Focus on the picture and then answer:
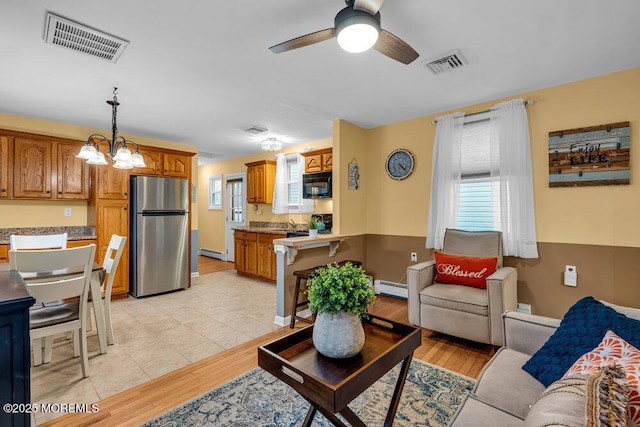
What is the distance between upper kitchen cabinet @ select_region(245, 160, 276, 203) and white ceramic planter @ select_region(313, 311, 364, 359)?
4.73 m

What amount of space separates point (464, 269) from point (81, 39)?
3827mm

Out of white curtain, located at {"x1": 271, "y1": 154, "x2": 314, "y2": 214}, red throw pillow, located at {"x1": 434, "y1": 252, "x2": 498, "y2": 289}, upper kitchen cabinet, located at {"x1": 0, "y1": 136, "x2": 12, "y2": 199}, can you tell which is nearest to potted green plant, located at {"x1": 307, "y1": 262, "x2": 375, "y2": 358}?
red throw pillow, located at {"x1": 434, "y1": 252, "x2": 498, "y2": 289}

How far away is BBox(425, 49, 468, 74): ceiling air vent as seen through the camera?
249 centimetres

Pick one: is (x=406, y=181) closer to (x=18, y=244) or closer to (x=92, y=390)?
(x=92, y=390)

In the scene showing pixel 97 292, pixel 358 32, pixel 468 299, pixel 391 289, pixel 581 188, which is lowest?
pixel 391 289

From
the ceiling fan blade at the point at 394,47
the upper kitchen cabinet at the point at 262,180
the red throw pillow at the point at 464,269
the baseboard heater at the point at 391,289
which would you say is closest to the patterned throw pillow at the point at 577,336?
the red throw pillow at the point at 464,269

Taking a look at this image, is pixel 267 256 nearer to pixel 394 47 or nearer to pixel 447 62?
pixel 447 62

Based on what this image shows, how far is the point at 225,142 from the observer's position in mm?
5496

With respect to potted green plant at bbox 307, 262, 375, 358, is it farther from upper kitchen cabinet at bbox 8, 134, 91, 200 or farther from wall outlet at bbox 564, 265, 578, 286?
upper kitchen cabinet at bbox 8, 134, 91, 200

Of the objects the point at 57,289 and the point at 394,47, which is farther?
the point at 57,289

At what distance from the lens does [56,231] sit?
13.7 ft

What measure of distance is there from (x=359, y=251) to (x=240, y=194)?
372cm

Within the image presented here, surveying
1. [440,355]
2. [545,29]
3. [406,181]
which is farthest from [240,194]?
[545,29]

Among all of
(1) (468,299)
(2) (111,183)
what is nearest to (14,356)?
(1) (468,299)
